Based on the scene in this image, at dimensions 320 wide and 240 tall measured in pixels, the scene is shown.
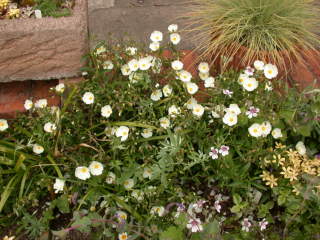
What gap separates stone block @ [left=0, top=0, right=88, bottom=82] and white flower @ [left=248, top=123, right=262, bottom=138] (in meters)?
1.08

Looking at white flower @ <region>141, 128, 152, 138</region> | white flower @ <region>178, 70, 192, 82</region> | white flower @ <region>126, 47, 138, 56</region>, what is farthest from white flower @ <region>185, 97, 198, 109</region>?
white flower @ <region>126, 47, 138, 56</region>

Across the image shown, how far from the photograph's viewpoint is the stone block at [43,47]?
7.66ft

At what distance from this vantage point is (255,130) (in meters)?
1.98

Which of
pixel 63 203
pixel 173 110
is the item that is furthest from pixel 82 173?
pixel 173 110

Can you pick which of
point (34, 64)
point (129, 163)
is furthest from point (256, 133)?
point (34, 64)

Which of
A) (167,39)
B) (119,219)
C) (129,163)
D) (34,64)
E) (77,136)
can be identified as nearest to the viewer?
(119,219)

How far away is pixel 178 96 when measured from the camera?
2.24m

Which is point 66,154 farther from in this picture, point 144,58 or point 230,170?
point 230,170

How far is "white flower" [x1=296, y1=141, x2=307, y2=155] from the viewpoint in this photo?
2049 mm

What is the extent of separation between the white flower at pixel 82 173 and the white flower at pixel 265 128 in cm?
86

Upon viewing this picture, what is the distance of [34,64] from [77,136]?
56 cm

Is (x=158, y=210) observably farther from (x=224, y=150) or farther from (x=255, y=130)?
(x=255, y=130)

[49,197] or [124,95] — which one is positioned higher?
[124,95]

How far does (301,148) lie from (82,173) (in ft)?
3.55
